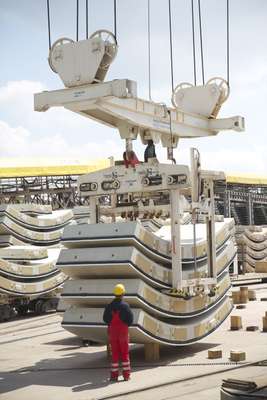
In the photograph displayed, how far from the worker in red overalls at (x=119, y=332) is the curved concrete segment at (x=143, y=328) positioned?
30.1 inches

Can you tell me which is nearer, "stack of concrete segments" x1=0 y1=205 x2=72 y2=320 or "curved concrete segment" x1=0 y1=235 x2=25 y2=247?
"stack of concrete segments" x1=0 y1=205 x2=72 y2=320

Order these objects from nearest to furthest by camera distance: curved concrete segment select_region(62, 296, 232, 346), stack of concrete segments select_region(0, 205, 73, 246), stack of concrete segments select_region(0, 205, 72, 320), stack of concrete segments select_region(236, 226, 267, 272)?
curved concrete segment select_region(62, 296, 232, 346) < stack of concrete segments select_region(0, 205, 72, 320) < stack of concrete segments select_region(0, 205, 73, 246) < stack of concrete segments select_region(236, 226, 267, 272)

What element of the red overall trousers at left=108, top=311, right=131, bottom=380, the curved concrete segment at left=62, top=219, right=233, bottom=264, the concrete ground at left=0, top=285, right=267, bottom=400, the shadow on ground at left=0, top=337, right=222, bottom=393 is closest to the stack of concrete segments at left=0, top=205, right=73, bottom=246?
the concrete ground at left=0, top=285, right=267, bottom=400

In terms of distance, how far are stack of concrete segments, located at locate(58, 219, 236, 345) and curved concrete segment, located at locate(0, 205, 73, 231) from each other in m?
10.7

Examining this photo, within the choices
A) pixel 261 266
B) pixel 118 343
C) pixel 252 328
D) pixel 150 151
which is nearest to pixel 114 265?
pixel 118 343

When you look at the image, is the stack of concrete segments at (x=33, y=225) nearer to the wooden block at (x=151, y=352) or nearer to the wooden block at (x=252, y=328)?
the wooden block at (x=252, y=328)

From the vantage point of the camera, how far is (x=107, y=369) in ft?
38.4

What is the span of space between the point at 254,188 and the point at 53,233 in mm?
32782

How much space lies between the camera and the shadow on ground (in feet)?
34.9

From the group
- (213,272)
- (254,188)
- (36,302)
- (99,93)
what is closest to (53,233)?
(36,302)

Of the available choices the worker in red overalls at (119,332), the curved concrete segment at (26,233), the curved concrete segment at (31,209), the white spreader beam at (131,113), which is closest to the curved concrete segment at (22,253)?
the curved concrete segment at (26,233)

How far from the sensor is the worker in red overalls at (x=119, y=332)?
418 inches

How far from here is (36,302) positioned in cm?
2277

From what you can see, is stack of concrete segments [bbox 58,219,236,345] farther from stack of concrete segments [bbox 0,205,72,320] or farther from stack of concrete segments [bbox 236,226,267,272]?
stack of concrete segments [bbox 236,226,267,272]
